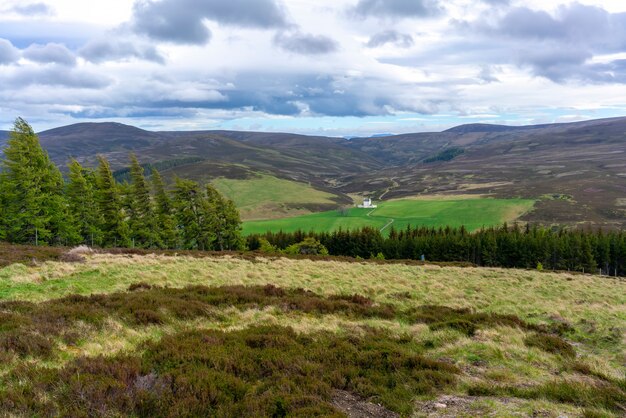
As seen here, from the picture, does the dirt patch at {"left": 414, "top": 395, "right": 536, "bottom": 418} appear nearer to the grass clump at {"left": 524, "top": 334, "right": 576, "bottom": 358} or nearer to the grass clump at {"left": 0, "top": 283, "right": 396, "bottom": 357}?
the grass clump at {"left": 524, "top": 334, "right": 576, "bottom": 358}

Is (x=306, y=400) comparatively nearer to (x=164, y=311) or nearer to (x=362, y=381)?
(x=362, y=381)

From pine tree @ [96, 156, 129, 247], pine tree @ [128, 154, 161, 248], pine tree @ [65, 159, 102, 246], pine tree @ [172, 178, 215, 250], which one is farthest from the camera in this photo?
pine tree @ [172, 178, 215, 250]

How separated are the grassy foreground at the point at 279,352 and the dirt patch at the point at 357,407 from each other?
0.04 meters

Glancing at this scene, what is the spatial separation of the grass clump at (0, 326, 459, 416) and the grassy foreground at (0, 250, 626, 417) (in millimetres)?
33

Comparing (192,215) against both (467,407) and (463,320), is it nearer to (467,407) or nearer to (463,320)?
(463,320)

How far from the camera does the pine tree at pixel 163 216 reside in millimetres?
59938

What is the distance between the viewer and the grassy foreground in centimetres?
751

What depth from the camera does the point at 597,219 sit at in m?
152

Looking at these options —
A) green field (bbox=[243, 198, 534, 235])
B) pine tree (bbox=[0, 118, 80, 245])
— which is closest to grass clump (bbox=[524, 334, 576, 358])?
pine tree (bbox=[0, 118, 80, 245])

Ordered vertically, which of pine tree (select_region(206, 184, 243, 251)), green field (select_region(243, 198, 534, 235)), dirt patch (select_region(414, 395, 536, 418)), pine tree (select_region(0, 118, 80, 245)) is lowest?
green field (select_region(243, 198, 534, 235))

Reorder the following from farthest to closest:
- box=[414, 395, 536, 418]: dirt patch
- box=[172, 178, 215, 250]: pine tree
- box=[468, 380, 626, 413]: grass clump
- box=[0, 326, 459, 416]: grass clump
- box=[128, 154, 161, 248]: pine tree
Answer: box=[172, 178, 215, 250]: pine tree
box=[128, 154, 161, 248]: pine tree
box=[468, 380, 626, 413]: grass clump
box=[414, 395, 536, 418]: dirt patch
box=[0, 326, 459, 416]: grass clump

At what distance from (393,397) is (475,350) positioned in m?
5.36

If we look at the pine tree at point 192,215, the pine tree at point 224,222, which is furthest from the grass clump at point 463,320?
the pine tree at point 224,222

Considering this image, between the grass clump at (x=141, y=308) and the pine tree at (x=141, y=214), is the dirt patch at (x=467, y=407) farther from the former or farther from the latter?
the pine tree at (x=141, y=214)
